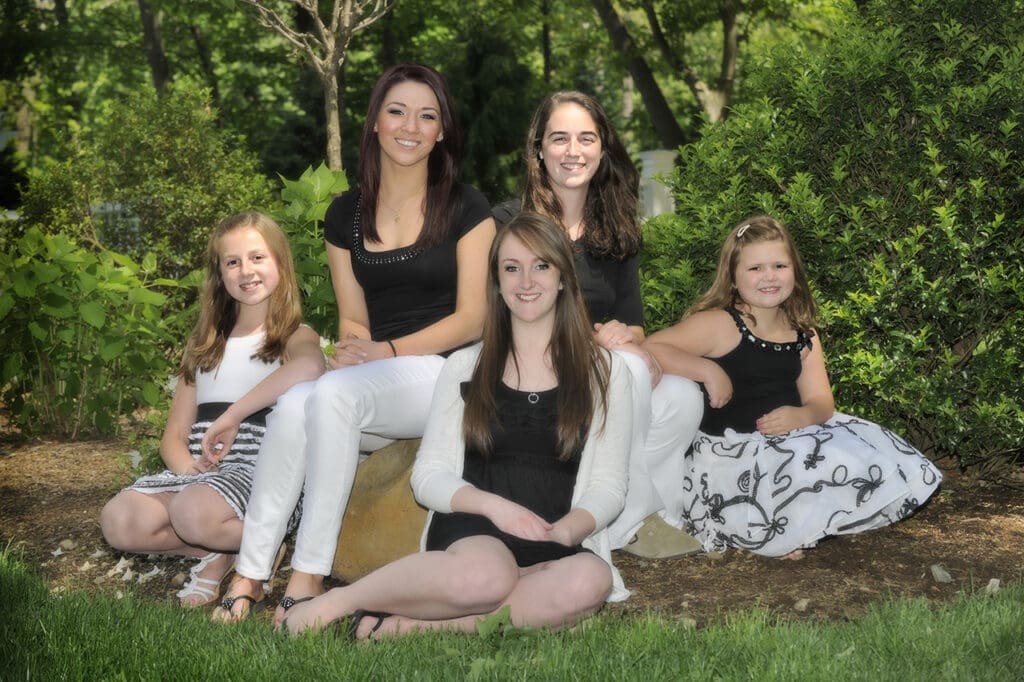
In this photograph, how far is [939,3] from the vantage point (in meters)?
5.11

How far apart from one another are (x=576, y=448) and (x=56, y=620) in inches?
69.1

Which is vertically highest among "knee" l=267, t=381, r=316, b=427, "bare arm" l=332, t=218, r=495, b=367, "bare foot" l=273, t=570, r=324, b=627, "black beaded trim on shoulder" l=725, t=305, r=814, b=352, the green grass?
"bare arm" l=332, t=218, r=495, b=367

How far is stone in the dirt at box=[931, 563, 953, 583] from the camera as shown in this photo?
4.20 m

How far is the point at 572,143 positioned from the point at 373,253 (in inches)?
35.1

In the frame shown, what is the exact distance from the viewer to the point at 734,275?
4.70 m

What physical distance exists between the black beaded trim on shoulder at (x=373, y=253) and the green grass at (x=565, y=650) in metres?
1.47

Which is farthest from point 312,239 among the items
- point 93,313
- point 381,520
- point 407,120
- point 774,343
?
point 774,343

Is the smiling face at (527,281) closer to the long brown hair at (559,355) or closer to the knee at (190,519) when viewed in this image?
the long brown hair at (559,355)

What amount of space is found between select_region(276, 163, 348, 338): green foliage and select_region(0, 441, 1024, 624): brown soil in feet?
4.63

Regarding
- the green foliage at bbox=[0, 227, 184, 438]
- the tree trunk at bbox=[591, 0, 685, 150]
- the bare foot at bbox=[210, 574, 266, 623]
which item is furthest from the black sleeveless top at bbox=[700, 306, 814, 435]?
the tree trunk at bbox=[591, 0, 685, 150]

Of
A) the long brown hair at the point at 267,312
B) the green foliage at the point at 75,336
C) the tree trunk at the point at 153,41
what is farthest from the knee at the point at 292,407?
the tree trunk at the point at 153,41

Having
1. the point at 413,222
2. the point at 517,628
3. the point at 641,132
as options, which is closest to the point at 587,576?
the point at 517,628

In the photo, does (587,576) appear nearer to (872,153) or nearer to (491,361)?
(491,361)

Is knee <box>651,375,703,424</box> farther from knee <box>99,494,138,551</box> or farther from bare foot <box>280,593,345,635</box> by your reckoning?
knee <box>99,494,138,551</box>
